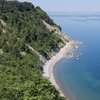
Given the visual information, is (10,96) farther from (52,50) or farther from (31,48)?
(52,50)

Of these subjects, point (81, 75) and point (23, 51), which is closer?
point (81, 75)

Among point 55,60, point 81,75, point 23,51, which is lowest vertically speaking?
point 81,75

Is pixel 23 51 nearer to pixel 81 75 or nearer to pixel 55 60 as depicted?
pixel 55 60

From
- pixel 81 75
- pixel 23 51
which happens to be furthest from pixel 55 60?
pixel 23 51

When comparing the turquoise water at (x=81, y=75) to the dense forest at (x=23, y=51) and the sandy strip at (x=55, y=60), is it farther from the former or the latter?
the dense forest at (x=23, y=51)

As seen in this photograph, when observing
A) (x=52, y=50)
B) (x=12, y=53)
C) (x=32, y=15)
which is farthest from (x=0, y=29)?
(x=32, y=15)

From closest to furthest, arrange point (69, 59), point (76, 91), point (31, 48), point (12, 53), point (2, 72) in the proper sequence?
point (2, 72) < point (76, 91) < point (12, 53) < point (31, 48) < point (69, 59)

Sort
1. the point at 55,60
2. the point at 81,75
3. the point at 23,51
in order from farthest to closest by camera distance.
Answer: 1. the point at 55,60
2. the point at 23,51
3. the point at 81,75

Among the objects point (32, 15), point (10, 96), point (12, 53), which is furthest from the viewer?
point (32, 15)
